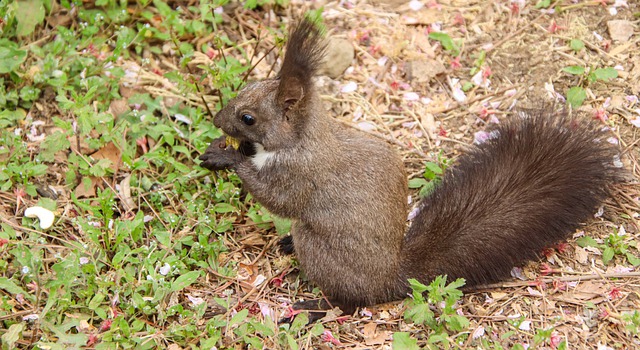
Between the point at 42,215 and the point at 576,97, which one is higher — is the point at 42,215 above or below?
below

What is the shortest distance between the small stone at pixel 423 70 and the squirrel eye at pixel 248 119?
1.70 m

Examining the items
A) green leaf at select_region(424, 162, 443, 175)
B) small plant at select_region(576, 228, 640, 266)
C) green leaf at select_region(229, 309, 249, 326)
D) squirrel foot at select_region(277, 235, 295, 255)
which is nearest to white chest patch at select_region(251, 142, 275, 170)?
squirrel foot at select_region(277, 235, 295, 255)

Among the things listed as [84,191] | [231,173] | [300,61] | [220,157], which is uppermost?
[300,61]

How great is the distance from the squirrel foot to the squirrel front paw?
0.56 m

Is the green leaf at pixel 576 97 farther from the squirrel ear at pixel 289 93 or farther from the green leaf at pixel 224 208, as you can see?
the green leaf at pixel 224 208

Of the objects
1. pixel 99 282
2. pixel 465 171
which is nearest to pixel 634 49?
pixel 465 171

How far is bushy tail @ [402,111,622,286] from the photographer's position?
375 cm

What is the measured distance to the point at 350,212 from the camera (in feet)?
12.4

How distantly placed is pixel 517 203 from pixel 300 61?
4.27 feet

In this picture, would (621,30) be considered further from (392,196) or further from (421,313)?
(421,313)

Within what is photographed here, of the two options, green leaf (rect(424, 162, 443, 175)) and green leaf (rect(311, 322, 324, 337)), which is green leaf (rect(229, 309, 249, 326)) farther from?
green leaf (rect(424, 162, 443, 175))

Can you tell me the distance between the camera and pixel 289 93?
145 inches

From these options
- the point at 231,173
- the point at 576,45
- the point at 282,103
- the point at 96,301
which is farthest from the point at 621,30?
the point at 96,301

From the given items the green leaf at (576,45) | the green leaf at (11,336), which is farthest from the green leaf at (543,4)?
the green leaf at (11,336)
